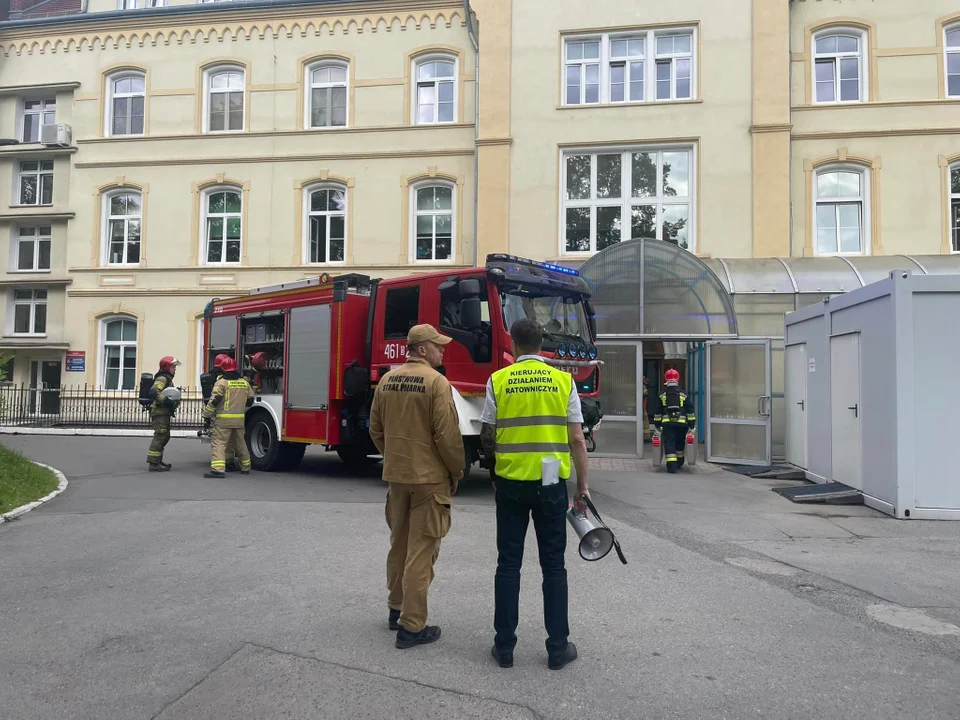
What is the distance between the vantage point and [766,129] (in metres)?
18.6

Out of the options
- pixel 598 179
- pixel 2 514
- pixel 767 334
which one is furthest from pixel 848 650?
pixel 598 179

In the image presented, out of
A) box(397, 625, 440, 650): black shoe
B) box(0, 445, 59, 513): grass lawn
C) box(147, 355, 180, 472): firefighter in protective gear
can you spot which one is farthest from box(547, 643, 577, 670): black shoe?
box(147, 355, 180, 472): firefighter in protective gear

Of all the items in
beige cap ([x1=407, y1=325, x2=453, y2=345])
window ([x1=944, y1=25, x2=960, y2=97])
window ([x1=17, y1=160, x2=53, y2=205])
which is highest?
window ([x1=944, y1=25, x2=960, y2=97])

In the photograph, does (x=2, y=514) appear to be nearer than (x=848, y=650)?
No

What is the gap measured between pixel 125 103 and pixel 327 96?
6.32 meters

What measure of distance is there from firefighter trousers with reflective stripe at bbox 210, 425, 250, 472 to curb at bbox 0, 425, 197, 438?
351 inches

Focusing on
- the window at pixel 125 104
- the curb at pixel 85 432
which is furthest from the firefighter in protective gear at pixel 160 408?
the window at pixel 125 104

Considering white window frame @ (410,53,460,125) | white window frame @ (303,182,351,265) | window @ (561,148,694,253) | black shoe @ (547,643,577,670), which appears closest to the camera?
black shoe @ (547,643,577,670)

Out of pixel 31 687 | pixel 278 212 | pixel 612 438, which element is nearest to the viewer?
pixel 31 687

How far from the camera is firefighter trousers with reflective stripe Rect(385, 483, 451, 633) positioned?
14.1 ft

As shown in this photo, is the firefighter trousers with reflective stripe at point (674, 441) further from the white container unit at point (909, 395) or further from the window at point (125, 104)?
the window at point (125, 104)

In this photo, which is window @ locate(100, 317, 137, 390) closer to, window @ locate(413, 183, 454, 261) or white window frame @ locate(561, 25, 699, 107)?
window @ locate(413, 183, 454, 261)

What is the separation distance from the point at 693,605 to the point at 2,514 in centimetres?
716

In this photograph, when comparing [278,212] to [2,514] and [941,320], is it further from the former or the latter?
[941,320]
